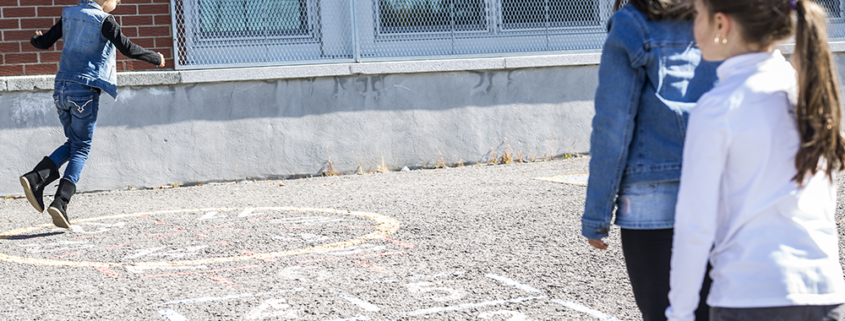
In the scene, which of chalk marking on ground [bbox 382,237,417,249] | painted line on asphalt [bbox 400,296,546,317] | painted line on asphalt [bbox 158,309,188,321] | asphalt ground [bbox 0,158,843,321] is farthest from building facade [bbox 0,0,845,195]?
painted line on asphalt [bbox 400,296,546,317]

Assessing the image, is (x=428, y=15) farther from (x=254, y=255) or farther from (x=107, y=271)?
(x=107, y=271)

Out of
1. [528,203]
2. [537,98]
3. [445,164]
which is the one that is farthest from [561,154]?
[528,203]

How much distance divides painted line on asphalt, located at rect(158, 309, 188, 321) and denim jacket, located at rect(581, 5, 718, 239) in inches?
78.2

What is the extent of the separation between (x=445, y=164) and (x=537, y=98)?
1.40 m

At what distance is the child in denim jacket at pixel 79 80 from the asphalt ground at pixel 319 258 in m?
0.44

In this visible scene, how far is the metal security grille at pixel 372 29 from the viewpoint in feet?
30.3

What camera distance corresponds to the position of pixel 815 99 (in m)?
1.70

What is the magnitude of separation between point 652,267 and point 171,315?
220 cm

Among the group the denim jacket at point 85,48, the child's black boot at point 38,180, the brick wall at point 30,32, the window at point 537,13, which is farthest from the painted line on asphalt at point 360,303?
the window at point 537,13

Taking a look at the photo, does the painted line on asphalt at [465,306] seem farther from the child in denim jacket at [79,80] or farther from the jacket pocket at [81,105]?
the jacket pocket at [81,105]

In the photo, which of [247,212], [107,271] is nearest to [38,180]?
[107,271]

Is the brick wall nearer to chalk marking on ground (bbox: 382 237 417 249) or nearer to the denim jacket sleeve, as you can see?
chalk marking on ground (bbox: 382 237 417 249)

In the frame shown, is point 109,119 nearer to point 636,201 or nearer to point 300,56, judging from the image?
point 300,56

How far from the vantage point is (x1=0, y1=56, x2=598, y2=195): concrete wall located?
8.55m
